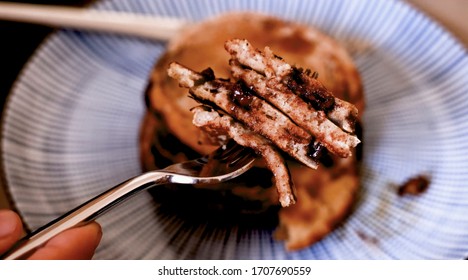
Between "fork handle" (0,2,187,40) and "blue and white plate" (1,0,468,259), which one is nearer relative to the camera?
"blue and white plate" (1,0,468,259)

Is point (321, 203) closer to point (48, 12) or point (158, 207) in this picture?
point (158, 207)

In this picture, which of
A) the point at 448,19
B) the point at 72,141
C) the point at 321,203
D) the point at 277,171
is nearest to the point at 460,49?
the point at 448,19

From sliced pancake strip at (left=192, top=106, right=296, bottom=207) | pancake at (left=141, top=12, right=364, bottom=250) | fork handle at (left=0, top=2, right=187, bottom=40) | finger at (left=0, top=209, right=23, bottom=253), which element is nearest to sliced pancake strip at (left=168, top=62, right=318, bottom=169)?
sliced pancake strip at (left=192, top=106, right=296, bottom=207)

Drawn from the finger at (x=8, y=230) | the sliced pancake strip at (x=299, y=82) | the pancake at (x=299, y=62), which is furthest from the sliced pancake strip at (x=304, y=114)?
the finger at (x=8, y=230)

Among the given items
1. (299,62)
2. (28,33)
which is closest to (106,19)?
(28,33)

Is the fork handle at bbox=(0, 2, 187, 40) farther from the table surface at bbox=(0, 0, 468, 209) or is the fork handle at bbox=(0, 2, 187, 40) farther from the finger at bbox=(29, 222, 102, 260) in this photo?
the finger at bbox=(29, 222, 102, 260)

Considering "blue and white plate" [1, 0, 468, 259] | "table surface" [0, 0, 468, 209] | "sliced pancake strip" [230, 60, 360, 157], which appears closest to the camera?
"sliced pancake strip" [230, 60, 360, 157]

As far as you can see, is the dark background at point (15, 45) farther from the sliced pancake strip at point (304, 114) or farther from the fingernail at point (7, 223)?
the sliced pancake strip at point (304, 114)

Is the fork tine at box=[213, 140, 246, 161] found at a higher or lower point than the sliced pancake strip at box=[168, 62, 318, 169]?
lower
